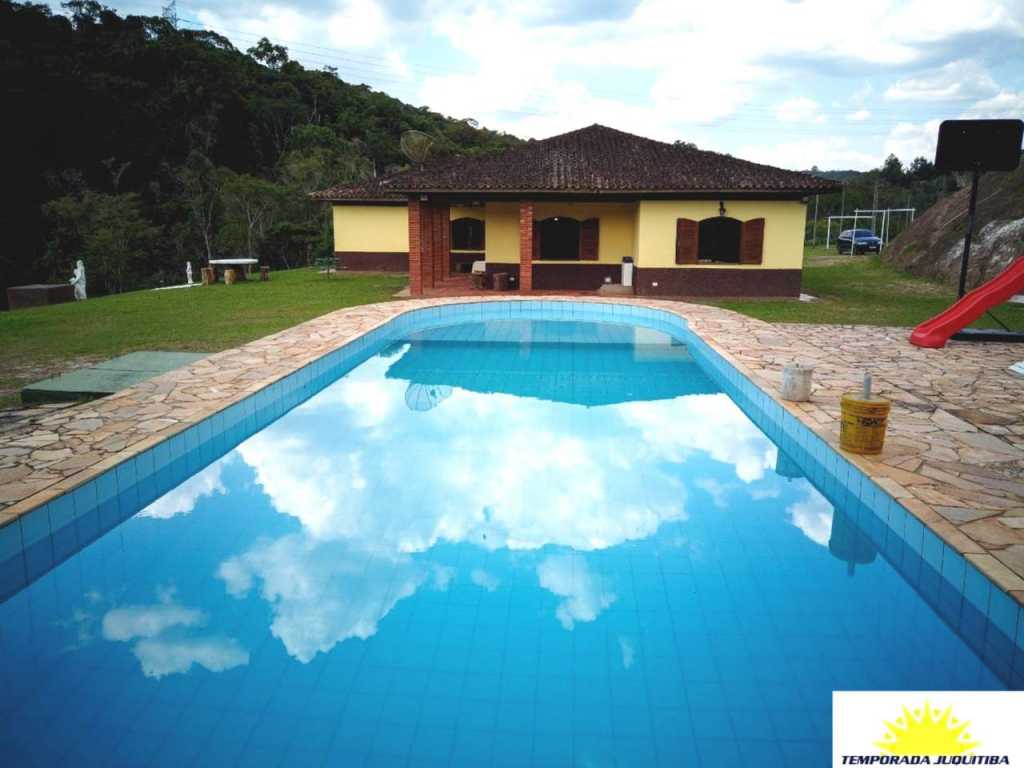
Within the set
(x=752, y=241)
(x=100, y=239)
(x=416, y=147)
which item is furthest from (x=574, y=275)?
(x=416, y=147)

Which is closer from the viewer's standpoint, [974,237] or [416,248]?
[416,248]

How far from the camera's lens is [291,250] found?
32.4m

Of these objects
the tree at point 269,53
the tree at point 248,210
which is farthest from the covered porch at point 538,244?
the tree at point 269,53

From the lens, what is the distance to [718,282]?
18.2m

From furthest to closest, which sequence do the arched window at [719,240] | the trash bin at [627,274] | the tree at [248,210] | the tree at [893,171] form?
1. the tree at [893,171]
2. the tree at [248,210]
3. the arched window at [719,240]
4. the trash bin at [627,274]

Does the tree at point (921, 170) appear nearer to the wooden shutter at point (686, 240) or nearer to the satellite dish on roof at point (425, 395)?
the wooden shutter at point (686, 240)

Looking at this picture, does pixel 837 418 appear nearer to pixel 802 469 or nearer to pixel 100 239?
pixel 802 469

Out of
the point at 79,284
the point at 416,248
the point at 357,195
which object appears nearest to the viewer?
the point at 79,284

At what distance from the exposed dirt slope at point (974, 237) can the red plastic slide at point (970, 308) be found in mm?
10169

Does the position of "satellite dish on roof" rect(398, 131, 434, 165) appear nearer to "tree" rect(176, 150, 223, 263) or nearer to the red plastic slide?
"tree" rect(176, 150, 223, 263)

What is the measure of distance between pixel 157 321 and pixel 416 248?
262 inches

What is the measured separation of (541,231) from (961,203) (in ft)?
49.3

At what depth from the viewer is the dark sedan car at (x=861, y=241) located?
32.8 meters

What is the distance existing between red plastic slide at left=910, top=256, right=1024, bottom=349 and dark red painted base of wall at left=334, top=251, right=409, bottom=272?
55.5 feet
